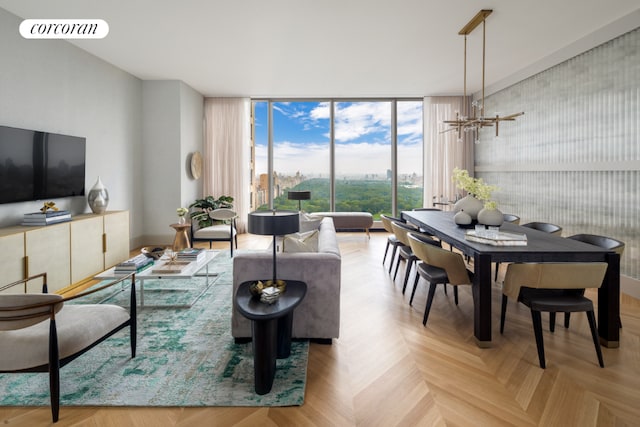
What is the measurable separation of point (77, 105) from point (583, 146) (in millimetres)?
6451

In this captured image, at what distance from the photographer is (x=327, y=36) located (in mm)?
4113

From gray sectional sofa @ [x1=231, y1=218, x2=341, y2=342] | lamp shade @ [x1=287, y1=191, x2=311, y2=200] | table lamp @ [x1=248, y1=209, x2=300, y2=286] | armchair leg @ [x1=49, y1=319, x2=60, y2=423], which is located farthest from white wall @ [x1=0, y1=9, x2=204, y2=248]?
table lamp @ [x1=248, y1=209, x2=300, y2=286]

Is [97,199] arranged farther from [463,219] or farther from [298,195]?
[463,219]

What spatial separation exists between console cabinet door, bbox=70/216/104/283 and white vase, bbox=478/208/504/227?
433 cm

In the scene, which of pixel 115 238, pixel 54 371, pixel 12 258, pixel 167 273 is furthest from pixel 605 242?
pixel 115 238

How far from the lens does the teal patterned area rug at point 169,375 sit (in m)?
1.86

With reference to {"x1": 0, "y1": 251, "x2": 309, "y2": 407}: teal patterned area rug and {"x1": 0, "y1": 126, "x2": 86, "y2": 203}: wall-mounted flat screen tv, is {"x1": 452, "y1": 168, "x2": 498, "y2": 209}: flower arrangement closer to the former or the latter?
{"x1": 0, "y1": 251, "x2": 309, "y2": 407}: teal patterned area rug

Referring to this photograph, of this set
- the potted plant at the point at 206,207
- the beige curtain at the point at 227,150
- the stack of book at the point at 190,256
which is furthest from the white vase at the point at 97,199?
the beige curtain at the point at 227,150

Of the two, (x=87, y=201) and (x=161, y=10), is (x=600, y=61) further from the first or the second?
(x=87, y=201)

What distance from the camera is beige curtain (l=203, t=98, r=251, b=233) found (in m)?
7.10

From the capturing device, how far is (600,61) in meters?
3.92

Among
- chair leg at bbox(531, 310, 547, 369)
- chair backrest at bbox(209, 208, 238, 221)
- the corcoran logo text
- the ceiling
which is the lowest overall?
chair leg at bbox(531, 310, 547, 369)

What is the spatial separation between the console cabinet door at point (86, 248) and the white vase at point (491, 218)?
433cm

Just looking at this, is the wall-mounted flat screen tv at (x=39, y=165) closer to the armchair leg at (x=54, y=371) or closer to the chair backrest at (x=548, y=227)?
the armchair leg at (x=54, y=371)
